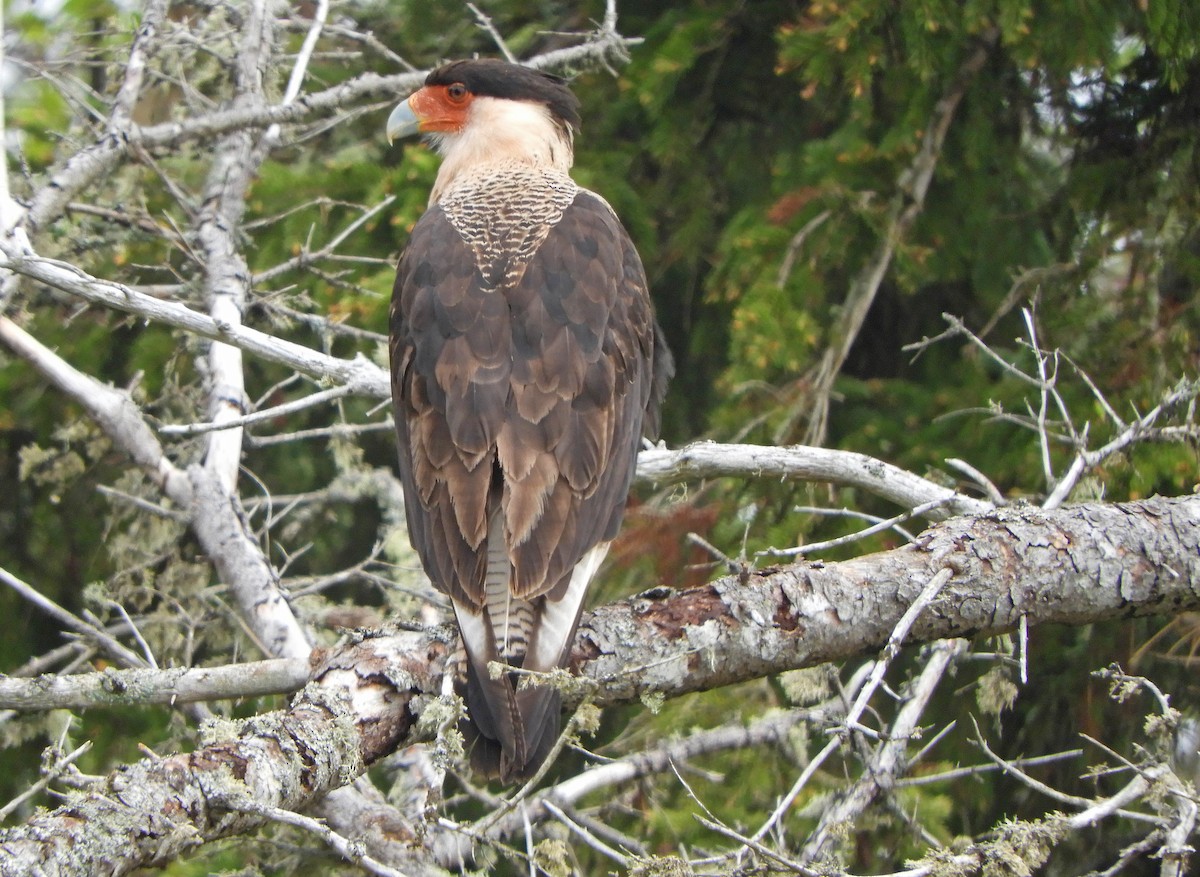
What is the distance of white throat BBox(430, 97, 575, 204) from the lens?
12.6 feet

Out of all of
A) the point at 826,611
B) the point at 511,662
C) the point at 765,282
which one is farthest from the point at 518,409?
the point at 765,282

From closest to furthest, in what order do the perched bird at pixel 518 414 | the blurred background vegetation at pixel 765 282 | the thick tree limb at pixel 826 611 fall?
the thick tree limb at pixel 826 611 → the perched bird at pixel 518 414 → the blurred background vegetation at pixel 765 282

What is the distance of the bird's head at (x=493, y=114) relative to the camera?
3850 millimetres

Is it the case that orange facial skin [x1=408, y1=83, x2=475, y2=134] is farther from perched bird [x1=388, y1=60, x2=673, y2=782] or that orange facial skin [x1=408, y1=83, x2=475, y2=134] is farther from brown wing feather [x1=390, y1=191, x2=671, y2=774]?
brown wing feather [x1=390, y1=191, x2=671, y2=774]

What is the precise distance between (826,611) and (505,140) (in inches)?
82.5

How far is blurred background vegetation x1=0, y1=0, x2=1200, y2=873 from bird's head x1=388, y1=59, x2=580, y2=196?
0.62 ft

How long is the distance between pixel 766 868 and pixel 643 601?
0.74 meters

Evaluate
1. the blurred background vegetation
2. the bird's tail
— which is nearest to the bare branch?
the bird's tail

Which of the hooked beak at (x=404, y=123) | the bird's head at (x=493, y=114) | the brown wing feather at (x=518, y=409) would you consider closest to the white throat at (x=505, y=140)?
the bird's head at (x=493, y=114)

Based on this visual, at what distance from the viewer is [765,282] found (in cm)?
363

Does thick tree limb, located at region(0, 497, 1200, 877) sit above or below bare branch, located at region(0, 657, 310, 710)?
above

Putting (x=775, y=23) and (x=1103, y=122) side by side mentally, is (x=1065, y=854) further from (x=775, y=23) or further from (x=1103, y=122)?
(x=775, y=23)

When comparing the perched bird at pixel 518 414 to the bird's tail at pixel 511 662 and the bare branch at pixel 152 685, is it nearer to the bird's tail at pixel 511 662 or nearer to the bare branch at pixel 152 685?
the bird's tail at pixel 511 662

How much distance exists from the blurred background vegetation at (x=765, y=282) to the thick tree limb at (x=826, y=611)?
469 millimetres
